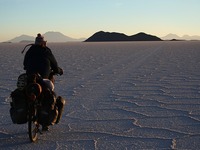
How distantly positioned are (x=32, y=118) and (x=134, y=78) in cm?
769

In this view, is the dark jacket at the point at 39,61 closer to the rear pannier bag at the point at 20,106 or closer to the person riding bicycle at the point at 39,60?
the person riding bicycle at the point at 39,60

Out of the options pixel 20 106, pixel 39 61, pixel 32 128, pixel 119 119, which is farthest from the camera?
pixel 119 119

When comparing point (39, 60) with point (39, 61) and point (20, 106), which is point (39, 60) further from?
point (20, 106)

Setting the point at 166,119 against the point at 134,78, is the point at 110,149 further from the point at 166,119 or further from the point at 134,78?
the point at 134,78

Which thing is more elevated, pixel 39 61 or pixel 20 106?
pixel 39 61

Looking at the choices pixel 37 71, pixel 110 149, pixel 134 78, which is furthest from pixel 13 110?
pixel 134 78

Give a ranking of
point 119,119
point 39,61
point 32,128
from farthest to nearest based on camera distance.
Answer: point 119,119
point 39,61
point 32,128

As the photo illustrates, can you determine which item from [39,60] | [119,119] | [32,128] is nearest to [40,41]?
[39,60]

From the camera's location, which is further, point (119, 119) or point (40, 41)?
point (119, 119)

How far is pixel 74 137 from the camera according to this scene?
5188 millimetres

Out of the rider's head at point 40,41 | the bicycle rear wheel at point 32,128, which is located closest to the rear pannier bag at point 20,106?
the bicycle rear wheel at point 32,128

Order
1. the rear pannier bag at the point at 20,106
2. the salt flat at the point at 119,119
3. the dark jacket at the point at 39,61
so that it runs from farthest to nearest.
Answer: the dark jacket at the point at 39,61
the salt flat at the point at 119,119
the rear pannier bag at the point at 20,106

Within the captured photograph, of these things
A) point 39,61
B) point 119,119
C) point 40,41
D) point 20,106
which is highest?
point 40,41

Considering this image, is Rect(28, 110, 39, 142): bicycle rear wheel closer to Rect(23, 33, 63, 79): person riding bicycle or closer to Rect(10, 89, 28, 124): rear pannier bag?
Rect(10, 89, 28, 124): rear pannier bag
